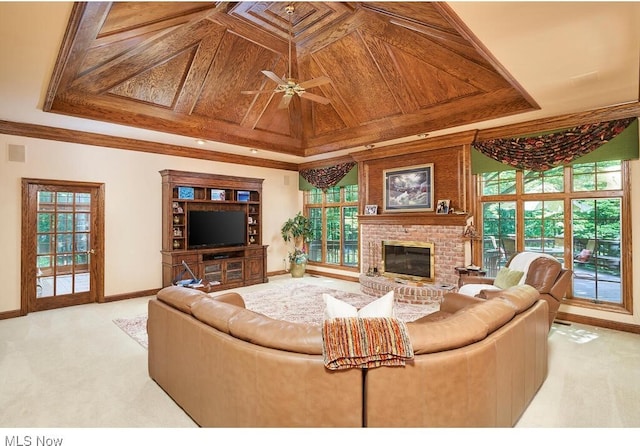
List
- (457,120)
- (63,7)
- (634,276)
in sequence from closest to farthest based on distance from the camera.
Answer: (63,7), (634,276), (457,120)

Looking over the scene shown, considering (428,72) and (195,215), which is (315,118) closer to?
(428,72)

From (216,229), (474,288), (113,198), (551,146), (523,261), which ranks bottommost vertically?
(474,288)

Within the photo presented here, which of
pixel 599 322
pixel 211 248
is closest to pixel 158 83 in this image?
pixel 211 248

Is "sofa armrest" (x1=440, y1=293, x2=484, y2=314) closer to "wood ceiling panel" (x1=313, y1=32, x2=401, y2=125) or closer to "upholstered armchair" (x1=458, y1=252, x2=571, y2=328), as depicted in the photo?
"upholstered armchair" (x1=458, y1=252, x2=571, y2=328)

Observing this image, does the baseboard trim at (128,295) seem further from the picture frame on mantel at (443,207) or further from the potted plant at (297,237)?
the picture frame on mantel at (443,207)

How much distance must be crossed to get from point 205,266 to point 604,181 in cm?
629

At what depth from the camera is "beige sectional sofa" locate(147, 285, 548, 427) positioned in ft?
5.22

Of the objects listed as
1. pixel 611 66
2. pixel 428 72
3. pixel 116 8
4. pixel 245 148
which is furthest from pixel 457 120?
pixel 116 8

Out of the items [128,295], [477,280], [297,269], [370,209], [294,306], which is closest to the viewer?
[477,280]

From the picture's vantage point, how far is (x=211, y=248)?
21.1 feet

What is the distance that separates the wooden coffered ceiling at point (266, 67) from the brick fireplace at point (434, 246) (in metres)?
1.68

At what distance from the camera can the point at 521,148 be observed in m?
4.76

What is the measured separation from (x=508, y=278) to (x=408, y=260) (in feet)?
7.31

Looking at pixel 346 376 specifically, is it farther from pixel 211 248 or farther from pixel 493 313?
pixel 211 248
